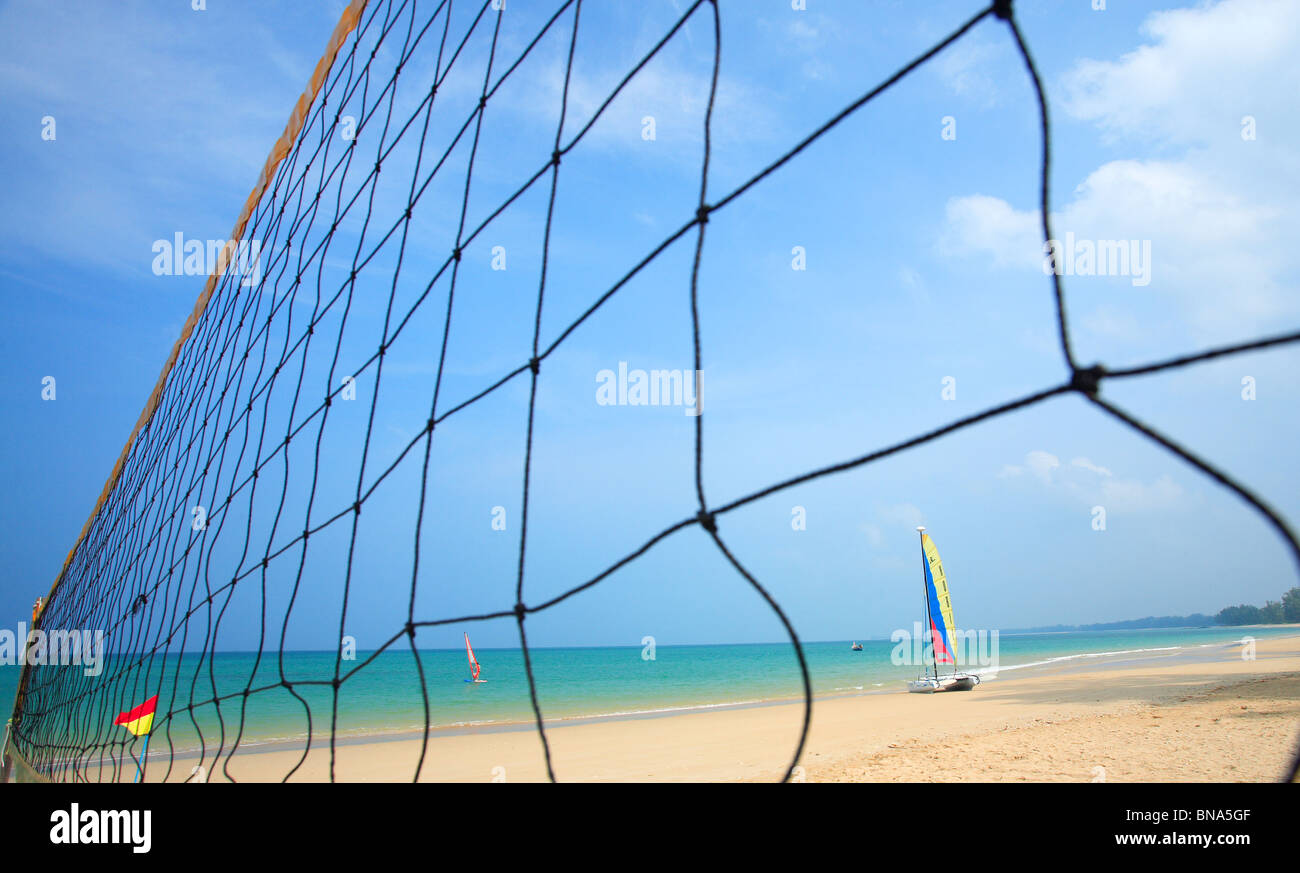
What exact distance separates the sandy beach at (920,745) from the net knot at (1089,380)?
4530mm

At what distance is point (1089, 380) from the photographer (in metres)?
0.67

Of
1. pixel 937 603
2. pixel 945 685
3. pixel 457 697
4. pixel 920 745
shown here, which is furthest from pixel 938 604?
pixel 457 697

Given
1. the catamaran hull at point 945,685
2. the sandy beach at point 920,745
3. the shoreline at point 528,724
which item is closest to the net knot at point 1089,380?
the sandy beach at point 920,745

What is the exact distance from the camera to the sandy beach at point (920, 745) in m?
5.13

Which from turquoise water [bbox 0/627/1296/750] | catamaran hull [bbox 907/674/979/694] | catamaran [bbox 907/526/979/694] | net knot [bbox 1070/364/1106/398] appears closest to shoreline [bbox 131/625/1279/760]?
turquoise water [bbox 0/627/1296/750]

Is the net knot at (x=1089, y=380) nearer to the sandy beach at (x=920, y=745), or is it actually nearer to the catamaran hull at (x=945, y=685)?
the sandy beach at (x=920, y=745)

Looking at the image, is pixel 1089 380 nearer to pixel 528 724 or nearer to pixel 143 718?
pixel 143 718

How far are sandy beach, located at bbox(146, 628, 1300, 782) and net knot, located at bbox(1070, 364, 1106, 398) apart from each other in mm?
4530

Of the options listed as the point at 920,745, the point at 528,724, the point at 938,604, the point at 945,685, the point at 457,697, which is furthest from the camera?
the point at 457,697

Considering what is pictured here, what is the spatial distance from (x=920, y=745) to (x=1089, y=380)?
7383mm
